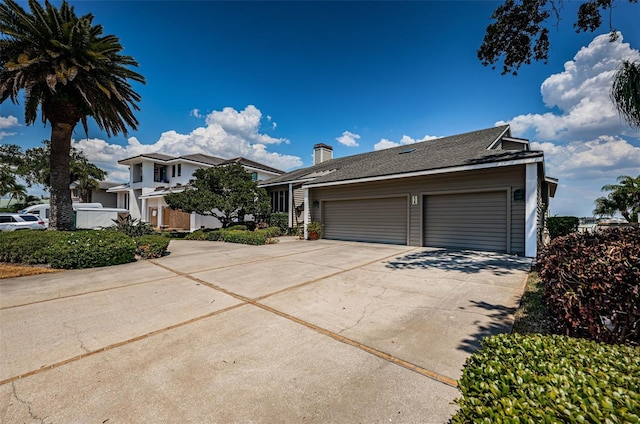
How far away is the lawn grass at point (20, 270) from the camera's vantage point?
20.4ft

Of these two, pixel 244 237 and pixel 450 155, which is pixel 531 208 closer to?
pixel 450 155

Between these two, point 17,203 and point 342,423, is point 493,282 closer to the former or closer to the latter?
point 342,423

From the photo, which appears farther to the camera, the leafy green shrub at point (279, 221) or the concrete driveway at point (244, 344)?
the leafy green shrub at point (279, 221)

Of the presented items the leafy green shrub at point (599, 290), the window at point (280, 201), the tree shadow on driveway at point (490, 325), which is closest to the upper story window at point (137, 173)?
the window at point (280, 201)

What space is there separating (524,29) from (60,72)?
1312cm

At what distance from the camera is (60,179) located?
8.91 metres

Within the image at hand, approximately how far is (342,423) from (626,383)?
59.4 inches

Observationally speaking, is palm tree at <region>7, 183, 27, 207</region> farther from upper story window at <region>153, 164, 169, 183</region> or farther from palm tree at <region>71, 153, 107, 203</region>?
upper story window at <region>153, 164, 169, 183</region>

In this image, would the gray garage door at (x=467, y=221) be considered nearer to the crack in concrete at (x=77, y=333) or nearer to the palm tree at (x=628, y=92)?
the palm tree at (x=628, y=92)

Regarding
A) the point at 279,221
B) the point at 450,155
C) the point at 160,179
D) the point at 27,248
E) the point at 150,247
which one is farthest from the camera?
the point at 160,179

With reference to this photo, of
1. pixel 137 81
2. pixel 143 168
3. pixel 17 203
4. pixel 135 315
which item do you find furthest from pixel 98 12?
pixel 17 203

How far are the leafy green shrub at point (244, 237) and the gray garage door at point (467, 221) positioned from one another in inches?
263

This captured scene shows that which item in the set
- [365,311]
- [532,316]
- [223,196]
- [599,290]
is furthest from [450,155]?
[223,196]

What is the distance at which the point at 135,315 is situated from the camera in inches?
147
